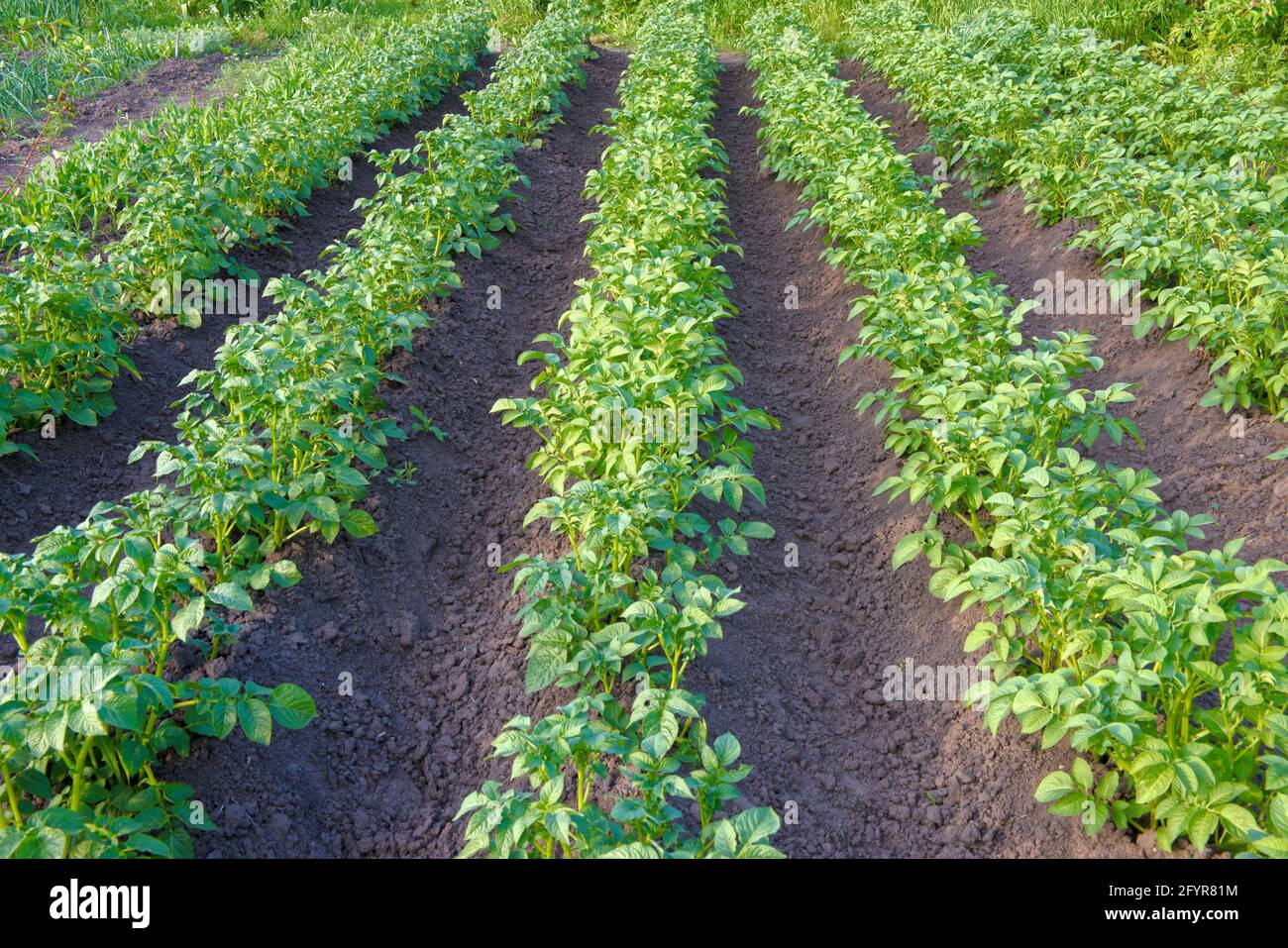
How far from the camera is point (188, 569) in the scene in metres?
2.52

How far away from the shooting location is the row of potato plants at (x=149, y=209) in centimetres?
414

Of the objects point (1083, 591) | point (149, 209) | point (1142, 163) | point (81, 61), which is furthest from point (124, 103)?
point (1083, 591)

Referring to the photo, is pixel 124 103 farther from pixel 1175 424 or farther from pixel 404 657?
pixel 1175 424

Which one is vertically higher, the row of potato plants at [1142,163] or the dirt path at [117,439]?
the row of potato plants at [1142,163]

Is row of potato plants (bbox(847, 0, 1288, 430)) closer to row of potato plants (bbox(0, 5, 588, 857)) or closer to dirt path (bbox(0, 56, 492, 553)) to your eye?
row of potato plants (bbox(0, 5, 588, 857))

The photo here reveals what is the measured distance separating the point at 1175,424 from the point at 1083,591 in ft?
7.40

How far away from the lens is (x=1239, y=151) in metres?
6.22

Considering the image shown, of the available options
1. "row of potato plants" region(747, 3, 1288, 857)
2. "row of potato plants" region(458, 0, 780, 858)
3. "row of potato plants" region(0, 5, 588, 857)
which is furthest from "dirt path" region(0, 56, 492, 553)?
"row of potato plants" region(747, 3, 1288, 857)

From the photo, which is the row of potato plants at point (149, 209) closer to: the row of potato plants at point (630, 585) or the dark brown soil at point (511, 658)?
the dark brown soil at point (511, 658)

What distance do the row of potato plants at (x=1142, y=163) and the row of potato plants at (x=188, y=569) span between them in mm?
3560

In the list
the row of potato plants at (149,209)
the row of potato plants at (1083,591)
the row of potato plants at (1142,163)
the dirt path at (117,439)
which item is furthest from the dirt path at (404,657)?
the row of potato plants at (1142,163)

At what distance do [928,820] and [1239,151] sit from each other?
17.7 feet

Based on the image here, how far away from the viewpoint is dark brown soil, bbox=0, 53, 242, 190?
7.57 metres
